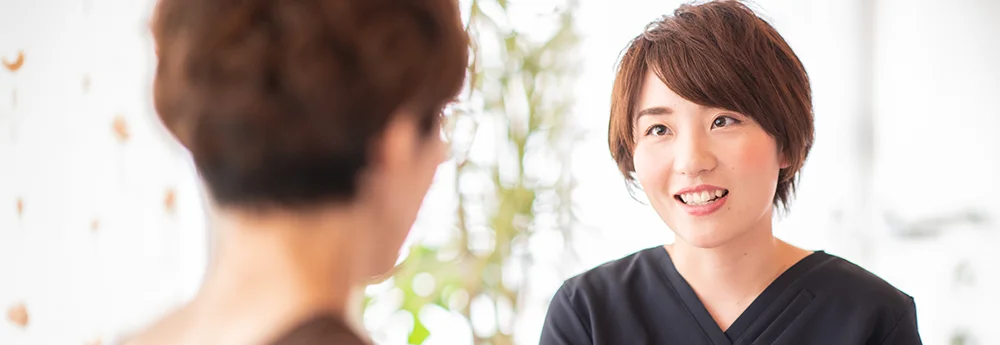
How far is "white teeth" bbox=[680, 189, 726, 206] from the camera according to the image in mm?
1479

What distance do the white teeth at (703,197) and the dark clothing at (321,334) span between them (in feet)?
2.90

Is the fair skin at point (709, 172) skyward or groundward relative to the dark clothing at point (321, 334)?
groundward

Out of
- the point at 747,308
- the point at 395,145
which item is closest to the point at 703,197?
the point at 747,308

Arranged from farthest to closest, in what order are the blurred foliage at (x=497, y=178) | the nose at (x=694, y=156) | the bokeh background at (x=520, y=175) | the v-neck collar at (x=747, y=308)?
the blurred foliage at (x=497, y=178)
the bokeh background at (x=520, y=175)
the v-neck collar at (x=747, y=308)
the nose at (x=694, y=156)

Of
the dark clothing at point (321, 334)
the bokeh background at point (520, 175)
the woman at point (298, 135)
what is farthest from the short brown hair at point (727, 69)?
the dark clothing at point (321, 334)

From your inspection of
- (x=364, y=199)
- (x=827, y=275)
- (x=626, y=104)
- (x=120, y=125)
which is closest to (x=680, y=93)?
(x=626, y=104)

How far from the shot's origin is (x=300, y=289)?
2.34ft

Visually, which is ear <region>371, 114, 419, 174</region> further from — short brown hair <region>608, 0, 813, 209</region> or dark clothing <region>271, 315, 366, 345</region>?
short brown hair <region>608, 0, 813, 209</region>

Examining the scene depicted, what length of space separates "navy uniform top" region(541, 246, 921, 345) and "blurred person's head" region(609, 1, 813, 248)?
6.0 inches

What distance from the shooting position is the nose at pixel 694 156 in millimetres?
1447

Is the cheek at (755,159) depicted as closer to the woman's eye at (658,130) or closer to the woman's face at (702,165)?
the woman's face at (702,165)

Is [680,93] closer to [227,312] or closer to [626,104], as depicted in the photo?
[626,104]

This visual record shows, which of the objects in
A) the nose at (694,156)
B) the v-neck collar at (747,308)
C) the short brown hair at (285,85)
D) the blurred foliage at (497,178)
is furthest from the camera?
the blurred foliage at (497,178)

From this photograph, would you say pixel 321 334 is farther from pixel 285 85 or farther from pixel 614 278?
pixel 614 278
